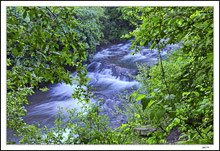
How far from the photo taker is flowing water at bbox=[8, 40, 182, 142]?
2219 mm

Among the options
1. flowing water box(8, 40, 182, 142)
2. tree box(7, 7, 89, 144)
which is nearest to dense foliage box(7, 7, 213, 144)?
tree box(7, 7, 89, 144)

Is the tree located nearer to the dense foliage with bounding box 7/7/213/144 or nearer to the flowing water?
the dense foliage with bounding box 7/7/213/144

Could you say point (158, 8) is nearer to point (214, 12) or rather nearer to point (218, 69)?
point (214, 12)

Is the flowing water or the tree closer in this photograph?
the tree

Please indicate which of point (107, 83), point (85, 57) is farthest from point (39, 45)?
point (107, 83)

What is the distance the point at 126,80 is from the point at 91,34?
5.27 feet

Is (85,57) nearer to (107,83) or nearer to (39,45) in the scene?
(39,45)

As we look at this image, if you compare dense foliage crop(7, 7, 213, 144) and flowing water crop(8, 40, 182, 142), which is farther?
flowing water crop(8, 40, 182, 142)

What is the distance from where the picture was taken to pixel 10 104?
3.53ft

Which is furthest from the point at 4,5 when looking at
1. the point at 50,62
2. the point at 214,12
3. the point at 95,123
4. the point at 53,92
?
the point at 53,92

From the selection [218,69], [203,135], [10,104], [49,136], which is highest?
[218,69]

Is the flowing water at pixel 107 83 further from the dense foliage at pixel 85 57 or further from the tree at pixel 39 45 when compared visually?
the tree at pixel 39 45

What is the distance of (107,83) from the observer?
3232mm

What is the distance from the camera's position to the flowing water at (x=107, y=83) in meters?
2.22
